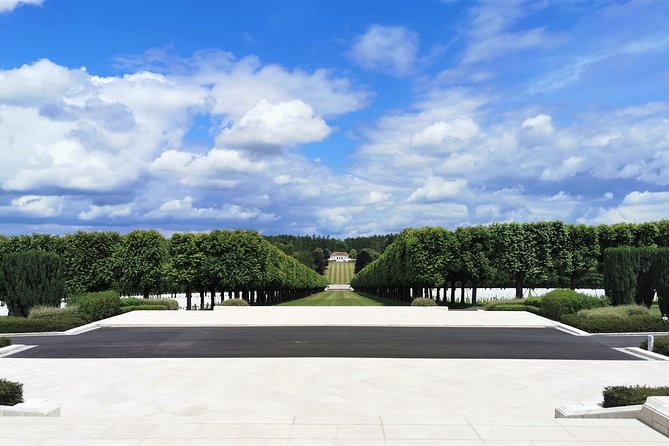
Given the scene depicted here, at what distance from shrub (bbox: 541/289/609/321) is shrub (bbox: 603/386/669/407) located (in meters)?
21.9

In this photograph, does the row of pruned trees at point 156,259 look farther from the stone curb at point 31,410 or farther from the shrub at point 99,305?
the stone curb at point 31,410

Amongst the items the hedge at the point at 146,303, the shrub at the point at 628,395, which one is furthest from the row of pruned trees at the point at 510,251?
the shrub at the point at 628,395

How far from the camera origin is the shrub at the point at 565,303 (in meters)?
32.5

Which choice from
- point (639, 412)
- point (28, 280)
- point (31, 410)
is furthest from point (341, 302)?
point (639, 412)

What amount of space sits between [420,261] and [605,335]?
28.7 metres

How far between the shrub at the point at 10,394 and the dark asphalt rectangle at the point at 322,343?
838 cm

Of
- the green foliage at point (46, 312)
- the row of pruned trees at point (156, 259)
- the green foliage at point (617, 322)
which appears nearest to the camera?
the green foliage at point (617, 322)

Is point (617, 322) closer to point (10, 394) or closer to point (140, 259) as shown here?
point (10, 394)

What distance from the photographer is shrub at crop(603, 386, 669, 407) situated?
36.0ft

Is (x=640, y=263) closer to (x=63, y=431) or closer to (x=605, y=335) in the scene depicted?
(x=605, y=335)

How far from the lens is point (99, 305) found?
3309 centimetres

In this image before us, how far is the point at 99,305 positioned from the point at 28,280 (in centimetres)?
487

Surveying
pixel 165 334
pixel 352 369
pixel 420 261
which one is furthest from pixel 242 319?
pixel 420 261

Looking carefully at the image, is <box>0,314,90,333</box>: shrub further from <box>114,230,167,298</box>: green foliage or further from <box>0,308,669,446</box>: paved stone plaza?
<box>114,230,167,298</box>: green foliage
